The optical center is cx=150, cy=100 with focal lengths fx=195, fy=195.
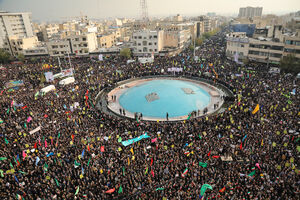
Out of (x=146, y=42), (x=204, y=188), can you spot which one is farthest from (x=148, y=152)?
(x=146, y=42)

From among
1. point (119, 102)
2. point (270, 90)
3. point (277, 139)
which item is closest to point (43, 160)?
point (119, 102)

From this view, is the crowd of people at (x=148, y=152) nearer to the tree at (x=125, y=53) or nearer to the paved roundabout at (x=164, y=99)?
the paved roundabout at (x=164, y=99)

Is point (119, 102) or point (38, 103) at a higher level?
point (38, 103)

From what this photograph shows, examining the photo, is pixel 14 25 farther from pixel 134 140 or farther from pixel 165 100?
pixel 134 140

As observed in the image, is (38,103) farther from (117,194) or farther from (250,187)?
(250,187)

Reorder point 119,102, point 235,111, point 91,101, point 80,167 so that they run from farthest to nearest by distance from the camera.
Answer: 1. point 119,102
2. point 91,101
3. point 235,111
4. point 80,167

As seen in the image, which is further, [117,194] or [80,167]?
[80,167]

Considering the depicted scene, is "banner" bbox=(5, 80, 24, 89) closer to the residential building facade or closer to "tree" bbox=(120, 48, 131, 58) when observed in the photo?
"tree" bbox=(120, 48, 131, 58)
